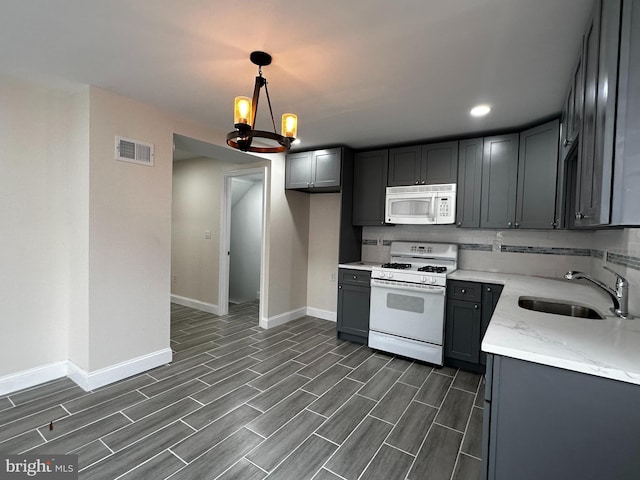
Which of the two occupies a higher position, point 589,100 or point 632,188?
point 589,100

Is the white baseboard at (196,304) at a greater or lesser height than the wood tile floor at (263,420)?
greater

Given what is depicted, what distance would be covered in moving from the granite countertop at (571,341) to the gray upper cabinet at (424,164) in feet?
6.11

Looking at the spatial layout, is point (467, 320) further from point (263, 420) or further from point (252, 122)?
point (252, 122)

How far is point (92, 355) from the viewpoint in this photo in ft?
8.27

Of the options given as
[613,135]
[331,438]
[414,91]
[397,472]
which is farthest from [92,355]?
[613,135]

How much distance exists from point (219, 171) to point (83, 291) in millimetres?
2644

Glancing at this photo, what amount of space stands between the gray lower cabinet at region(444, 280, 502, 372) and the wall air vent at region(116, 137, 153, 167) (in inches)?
124

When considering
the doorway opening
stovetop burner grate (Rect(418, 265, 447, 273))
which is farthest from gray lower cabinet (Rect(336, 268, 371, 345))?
the doorway opening

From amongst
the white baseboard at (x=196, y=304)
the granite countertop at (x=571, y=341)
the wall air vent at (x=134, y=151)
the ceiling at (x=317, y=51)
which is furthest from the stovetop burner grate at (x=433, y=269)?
the white baseboard at (x=196, y=304)

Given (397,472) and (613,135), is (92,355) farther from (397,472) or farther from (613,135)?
(613,135)

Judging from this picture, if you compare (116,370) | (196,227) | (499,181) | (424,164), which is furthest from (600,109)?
(196,227)

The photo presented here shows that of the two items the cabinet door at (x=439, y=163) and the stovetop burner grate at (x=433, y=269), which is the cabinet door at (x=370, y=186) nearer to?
the cabinet door at (x=439, y=163)

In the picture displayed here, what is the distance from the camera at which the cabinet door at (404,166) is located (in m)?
3.61

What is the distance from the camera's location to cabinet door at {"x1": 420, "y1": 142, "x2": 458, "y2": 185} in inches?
133
